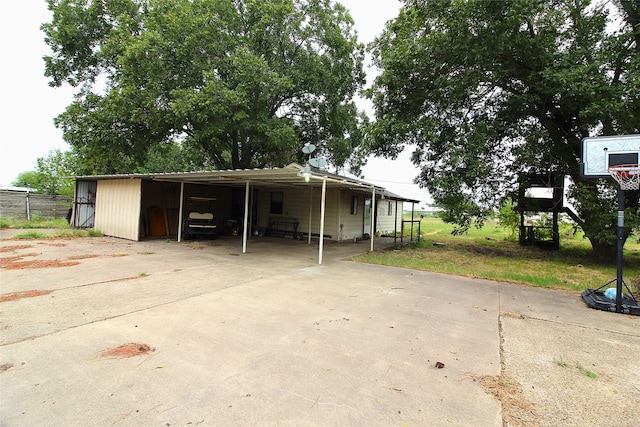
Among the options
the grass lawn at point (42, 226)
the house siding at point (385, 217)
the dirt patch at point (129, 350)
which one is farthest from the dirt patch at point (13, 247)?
the house siding at point (385, 217)

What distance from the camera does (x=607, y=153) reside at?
5250mm

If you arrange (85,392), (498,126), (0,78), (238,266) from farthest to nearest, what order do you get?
1. (0,78)
2. (498,126)
3. (238,266)
4. (85,392)

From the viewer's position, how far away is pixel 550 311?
487 cm

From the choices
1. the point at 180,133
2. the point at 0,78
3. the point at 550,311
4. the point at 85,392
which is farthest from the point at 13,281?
the point at 0,78

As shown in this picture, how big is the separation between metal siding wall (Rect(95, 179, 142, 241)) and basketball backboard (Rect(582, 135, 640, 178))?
1331 centimetres

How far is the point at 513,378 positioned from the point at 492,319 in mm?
1798

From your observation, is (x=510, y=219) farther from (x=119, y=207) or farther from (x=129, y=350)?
(x=119, y=207)

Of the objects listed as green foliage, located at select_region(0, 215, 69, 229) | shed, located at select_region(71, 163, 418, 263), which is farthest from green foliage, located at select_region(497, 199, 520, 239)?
green foliage, located at select_region(0, 215, 69, 229)

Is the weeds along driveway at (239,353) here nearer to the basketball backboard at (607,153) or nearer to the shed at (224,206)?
the basketball backboard at (607,153)

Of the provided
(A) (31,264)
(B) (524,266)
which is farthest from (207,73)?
(B) (524,266)

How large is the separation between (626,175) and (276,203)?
12493 mm

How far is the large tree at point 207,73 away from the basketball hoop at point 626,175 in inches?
446

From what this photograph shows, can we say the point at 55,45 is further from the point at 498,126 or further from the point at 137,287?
the point at 498,126

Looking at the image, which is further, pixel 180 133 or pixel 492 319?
pixel 180 133
